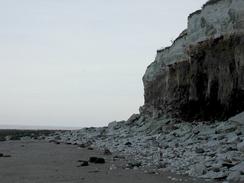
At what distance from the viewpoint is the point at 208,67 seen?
28188mm

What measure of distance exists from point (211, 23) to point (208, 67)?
269 centimetres

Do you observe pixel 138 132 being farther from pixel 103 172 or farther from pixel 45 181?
pixel 45 181

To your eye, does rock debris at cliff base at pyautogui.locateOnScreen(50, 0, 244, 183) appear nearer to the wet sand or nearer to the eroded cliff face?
the eroded cliff face

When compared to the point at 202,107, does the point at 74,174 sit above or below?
below

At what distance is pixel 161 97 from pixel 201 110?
11.4 m

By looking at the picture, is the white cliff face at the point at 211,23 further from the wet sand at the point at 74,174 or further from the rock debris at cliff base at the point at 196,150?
the wet sand at the point at 74,174

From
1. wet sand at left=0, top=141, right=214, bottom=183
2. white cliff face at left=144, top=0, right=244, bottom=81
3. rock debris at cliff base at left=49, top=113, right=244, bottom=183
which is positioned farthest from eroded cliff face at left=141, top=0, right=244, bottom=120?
wet sand at left=0, top=141, right=214, bottom=183

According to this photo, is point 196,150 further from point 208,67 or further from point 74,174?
point 208,67

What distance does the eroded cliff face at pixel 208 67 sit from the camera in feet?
81.6

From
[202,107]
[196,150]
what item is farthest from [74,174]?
[202,107]

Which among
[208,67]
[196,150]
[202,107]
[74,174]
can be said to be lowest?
[74,174]

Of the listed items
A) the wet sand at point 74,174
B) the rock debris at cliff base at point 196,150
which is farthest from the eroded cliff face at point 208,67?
the wet sand at point 74,174

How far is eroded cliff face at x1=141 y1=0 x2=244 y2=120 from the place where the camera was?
81.6 feet

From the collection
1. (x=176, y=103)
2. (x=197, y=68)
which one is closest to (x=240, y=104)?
(x=197, y=68)
